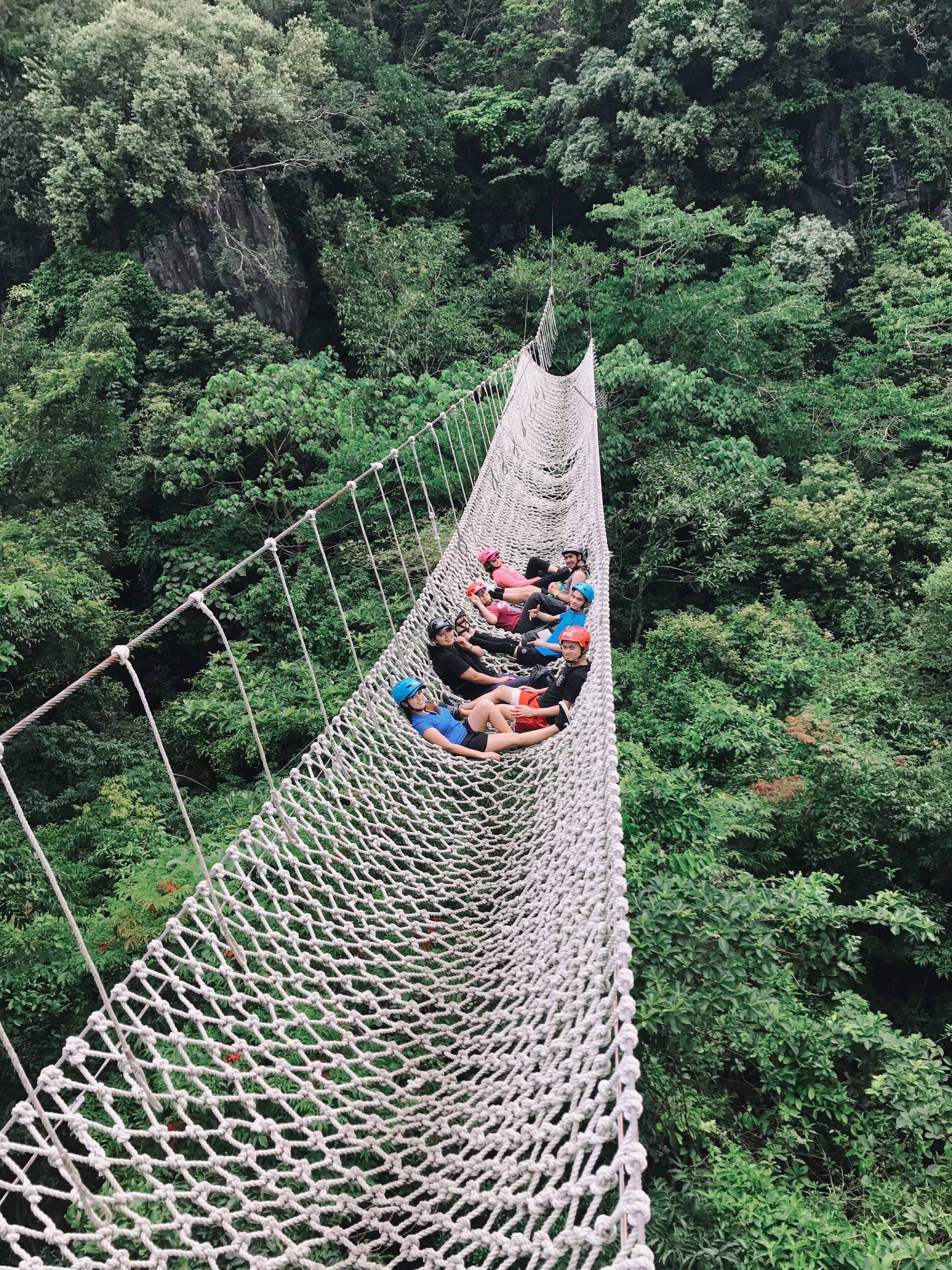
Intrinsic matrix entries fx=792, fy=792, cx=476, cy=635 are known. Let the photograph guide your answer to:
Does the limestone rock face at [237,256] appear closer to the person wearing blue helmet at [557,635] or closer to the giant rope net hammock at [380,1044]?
the person wearing blue helmet at [557,635]

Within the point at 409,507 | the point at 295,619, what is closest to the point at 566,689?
the point at 409,507

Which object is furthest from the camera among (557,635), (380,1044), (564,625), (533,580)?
(533,580)

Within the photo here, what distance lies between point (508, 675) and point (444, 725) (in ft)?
1.88

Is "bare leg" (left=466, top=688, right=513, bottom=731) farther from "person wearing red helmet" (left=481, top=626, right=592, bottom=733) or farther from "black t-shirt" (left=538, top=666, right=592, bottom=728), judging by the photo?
"black t-shirt" (left=538, top=666, right=592, bottom=728)

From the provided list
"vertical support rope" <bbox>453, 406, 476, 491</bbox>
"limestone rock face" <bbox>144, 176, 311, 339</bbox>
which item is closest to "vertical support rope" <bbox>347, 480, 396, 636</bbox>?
"vertical support rope" <bbox>453, 406, 476, 491</bbox>

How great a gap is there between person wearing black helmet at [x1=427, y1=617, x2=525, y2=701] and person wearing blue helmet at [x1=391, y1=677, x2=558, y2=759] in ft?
0.58

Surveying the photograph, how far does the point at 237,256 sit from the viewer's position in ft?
24.1

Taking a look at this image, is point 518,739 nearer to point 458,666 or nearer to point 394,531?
point 458,666

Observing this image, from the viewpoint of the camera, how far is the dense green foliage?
210 centimetres

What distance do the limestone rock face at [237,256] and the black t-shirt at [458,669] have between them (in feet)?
19.5

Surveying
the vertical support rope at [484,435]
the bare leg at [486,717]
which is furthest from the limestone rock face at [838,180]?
the bare leg at [486,717]

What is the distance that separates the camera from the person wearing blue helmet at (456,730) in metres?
2.31

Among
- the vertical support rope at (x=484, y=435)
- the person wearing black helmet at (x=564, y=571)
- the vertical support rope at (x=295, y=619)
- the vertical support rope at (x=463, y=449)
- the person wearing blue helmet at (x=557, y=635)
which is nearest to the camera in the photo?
the vertical support rope at (x=295, y=619)

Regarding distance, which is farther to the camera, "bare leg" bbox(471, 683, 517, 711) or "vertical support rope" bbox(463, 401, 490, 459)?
"vertical support rope" bbox(463, 401, 490, 459)
